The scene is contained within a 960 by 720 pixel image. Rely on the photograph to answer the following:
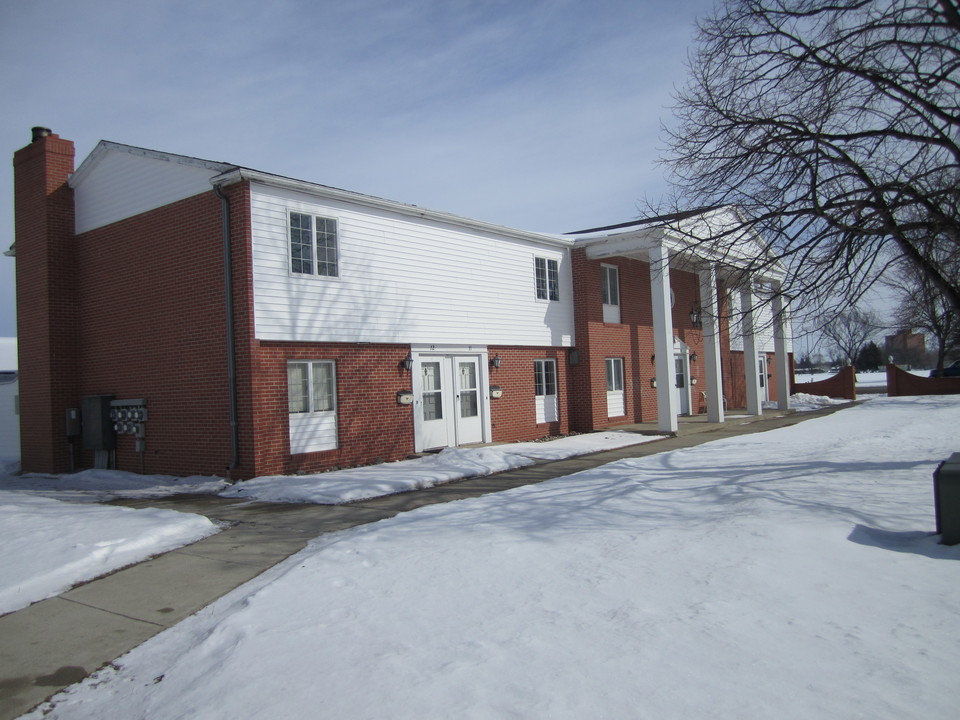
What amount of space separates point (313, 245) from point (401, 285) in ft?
7.29

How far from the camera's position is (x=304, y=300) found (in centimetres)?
1274

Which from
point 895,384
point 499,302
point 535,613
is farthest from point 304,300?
point 895,384

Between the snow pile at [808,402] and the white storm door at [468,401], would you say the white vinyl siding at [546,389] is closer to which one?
the white storm door at [468,401]

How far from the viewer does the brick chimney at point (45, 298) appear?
15.1 metres

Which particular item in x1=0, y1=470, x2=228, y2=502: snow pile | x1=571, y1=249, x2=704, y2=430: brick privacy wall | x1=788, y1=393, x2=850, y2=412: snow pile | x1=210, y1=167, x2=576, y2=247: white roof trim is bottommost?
x1=0, y1=470, x2=228, y2=502: snow pile

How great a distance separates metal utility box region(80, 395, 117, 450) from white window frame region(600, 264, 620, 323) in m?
12.5

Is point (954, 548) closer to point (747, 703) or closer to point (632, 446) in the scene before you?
point (747, 703)

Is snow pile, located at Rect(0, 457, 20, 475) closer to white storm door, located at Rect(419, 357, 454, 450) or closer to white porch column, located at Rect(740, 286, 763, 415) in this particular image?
white storm door, located at Rect(419, 357, 454, 450)

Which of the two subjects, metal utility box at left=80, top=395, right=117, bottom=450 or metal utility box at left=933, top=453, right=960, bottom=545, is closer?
metal utility box at left=933, top=453, right=960, bottom=545

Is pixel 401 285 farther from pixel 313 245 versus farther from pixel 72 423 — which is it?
pixel 72 423

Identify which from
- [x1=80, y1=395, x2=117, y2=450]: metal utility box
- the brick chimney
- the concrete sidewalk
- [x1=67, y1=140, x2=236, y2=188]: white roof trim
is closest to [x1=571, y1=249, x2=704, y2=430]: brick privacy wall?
the concrete sidewalk

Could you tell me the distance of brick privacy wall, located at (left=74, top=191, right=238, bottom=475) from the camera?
12484 mm

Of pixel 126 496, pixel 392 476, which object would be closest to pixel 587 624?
pixel 392 476

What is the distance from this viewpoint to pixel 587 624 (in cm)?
475
